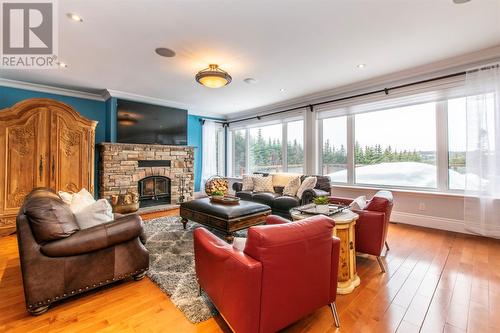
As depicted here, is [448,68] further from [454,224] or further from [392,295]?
[392,295]

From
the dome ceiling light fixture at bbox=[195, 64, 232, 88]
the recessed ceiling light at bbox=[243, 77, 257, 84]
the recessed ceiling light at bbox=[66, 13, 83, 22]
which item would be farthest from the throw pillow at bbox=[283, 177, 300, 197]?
the recessed ceiling light at bbox=[66, 13, 83, 22]

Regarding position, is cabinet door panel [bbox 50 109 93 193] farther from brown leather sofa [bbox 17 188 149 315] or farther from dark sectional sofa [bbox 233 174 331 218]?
dark sectional sofa [bbox 233 174 331 218]

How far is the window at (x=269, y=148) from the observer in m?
5.88

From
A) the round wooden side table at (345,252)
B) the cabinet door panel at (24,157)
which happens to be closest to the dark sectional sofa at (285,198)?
the round wooden side table at (345,252)

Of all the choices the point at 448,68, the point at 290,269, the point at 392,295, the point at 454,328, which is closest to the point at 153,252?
the point at 290,269

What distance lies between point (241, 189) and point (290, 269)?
401 centimetres

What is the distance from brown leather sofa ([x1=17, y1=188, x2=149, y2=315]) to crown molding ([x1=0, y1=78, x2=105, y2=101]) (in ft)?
12.9

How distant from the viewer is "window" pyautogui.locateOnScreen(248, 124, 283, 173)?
637cm

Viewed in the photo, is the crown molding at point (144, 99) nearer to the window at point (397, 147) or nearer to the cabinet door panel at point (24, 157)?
the cabinet door panel at point (24, 157)

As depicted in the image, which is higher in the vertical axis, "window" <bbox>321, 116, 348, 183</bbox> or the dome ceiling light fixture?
the dome ceiling light fixture

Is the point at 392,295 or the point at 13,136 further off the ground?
the point at 13,136

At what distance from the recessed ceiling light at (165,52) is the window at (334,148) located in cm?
354

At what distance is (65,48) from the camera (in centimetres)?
312

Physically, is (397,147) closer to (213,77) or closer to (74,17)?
(213,77)
